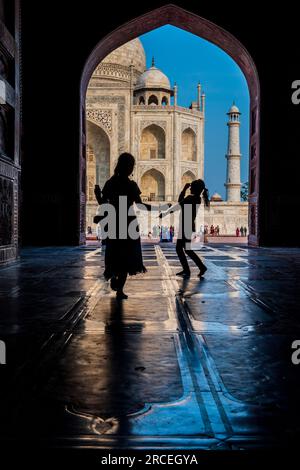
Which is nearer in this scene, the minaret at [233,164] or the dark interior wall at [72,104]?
the dark interior wall at [72,104]

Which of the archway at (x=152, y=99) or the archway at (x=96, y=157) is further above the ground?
the archway at (x=152, y=99)

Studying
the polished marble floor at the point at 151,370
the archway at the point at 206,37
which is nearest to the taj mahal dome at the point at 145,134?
the archway at the point at 206,37

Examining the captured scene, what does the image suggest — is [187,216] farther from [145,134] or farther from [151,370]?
[145,134]

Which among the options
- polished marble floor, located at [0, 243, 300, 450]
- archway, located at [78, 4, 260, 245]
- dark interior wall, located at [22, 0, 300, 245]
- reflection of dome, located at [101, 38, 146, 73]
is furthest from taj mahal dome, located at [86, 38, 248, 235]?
polished marble floor, located at [0, 243, 300, 450]

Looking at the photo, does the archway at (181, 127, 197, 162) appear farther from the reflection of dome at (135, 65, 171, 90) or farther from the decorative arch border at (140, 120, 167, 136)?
the reflection of dome at (135, 65, 171, 90)

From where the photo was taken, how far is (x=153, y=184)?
37062 mm

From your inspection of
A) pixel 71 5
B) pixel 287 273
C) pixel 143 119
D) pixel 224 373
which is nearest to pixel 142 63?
pixel 143 119

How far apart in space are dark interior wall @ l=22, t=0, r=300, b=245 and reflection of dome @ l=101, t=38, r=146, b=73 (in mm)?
23192

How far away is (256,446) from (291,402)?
409 mm

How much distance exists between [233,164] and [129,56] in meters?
10.7

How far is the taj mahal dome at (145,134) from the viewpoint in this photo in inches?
1334

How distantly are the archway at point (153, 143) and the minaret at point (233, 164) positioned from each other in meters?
6.05

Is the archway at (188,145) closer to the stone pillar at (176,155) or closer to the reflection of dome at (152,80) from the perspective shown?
the stone pillar at (176,155)

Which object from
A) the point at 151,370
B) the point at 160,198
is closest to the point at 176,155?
the point at 160,198
